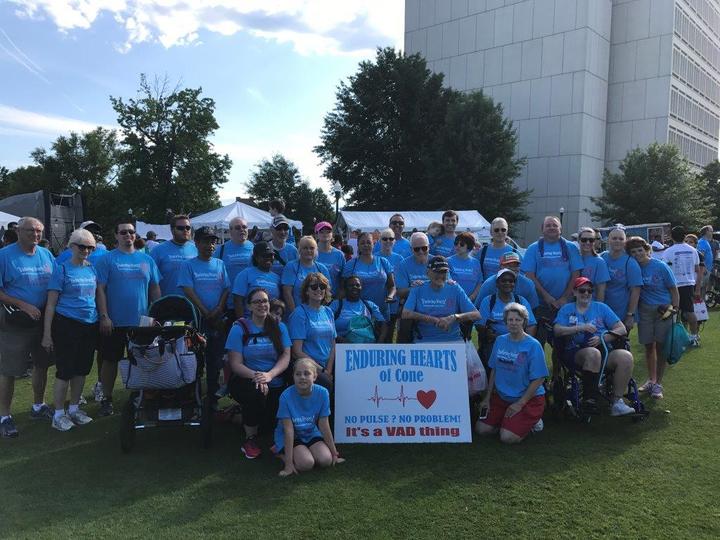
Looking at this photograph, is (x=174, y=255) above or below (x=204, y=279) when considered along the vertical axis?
above

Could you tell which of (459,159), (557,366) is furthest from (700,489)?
(459,159)

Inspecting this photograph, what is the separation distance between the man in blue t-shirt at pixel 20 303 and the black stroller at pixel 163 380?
118cm

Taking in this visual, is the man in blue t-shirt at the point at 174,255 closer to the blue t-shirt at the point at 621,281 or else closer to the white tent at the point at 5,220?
the blue t-shirt at the point at 621,281

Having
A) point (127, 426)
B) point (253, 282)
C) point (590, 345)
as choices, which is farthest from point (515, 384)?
point (127, 426)

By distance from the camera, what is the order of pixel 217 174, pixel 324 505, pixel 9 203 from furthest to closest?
1. pixel 217 174
2. pixel 9 203
3. pixel 324 505

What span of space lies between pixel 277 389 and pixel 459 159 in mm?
30931

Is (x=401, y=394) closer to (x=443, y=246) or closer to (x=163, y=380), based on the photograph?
(x=163, y=380)

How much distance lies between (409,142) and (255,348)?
33.3m

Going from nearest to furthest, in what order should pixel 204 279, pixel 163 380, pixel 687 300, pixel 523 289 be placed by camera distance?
pixel 163 380 → pixel 204 279 → pixel 523 289 → pixel 687 300

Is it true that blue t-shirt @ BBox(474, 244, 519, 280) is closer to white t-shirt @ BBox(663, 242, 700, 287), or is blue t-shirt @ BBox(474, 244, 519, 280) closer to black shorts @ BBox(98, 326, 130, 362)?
black shorts @ BBox(98, 326, 130, 362)

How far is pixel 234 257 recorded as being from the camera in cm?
595

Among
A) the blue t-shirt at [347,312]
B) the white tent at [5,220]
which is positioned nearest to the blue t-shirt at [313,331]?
the blue t-shirt at [347,312]

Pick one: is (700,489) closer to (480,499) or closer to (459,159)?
(480,499)

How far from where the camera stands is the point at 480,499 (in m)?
3.74
